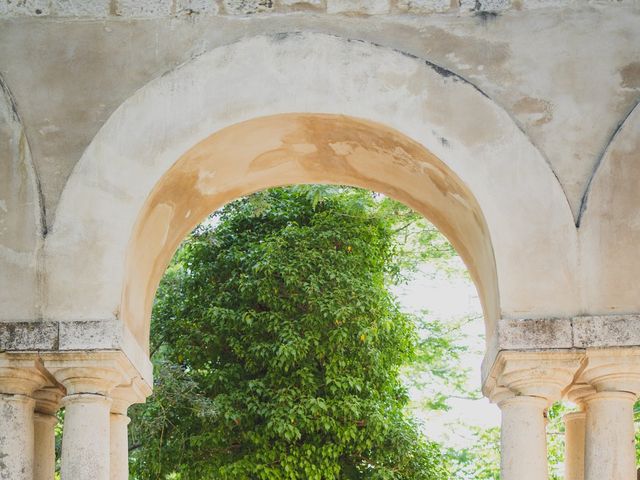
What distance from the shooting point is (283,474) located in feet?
54.3

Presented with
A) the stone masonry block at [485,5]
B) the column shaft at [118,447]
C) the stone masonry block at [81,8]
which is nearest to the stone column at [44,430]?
the column shaft at [118,447]

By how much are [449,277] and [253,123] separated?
1691 centimetres

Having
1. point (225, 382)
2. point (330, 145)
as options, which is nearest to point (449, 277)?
point (225, 382)

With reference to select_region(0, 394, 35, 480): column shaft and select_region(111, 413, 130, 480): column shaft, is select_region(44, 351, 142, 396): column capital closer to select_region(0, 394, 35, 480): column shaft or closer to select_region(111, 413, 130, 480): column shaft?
select_region(0, 394, 35, 480): column shaft

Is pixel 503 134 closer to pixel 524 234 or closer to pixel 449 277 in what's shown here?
pixel 524 234

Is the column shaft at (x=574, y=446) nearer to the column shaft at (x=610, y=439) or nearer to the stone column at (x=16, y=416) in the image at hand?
the column shaft at (x=610, y=439)

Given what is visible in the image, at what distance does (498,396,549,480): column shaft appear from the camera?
7984 millimetres

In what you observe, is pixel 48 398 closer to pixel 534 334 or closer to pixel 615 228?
pixel 534 334

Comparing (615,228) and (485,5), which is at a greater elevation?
(485,5)

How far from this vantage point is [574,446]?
9.53 m

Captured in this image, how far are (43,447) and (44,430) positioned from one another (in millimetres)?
142

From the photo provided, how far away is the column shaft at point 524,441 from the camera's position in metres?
7.98

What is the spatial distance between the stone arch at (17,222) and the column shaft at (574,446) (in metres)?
4.75

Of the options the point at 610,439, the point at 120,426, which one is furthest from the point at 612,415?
the point at 120,426
